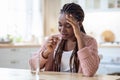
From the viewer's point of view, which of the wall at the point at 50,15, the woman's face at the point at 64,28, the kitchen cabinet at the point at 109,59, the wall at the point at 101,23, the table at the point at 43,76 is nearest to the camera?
the table at the point at 43,76

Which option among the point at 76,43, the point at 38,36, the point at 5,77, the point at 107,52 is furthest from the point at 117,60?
the point at 5,77

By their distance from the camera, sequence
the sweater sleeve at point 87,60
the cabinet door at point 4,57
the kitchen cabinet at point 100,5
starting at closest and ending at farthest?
1. the sweater sleeve at point 87,60
2. the cabinet door at point 4,57
3. the kitchen cabinet at point 100,5

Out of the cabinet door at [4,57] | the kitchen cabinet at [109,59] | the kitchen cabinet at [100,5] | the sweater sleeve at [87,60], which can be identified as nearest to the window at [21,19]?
the cabinet door at [4,57]

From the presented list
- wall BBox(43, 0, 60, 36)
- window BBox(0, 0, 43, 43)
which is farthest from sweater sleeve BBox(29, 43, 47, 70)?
wall BBox(43, 0, 60, 36)

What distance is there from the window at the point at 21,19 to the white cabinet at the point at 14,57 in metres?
0.55

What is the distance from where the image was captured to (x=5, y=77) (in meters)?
1.63

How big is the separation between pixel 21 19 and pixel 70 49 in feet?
10.9

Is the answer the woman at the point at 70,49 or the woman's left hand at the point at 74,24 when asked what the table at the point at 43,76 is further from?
the woman's left hand at the point at 74,24

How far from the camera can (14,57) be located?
459cm

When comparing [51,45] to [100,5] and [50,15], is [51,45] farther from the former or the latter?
[50,15]

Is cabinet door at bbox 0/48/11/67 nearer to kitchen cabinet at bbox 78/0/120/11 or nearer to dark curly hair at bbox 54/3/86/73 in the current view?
kitchen cabinet at bbox 78/0/120/11

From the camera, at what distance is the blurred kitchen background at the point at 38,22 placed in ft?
15.4

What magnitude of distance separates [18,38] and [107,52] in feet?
5.68

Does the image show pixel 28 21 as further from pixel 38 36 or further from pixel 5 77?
pixel 5 77
